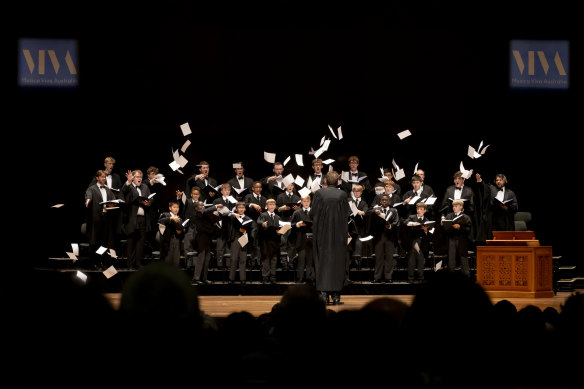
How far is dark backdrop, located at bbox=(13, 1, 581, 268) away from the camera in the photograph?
11.6 m

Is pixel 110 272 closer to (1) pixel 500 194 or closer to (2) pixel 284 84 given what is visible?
(2) pixel 284 84

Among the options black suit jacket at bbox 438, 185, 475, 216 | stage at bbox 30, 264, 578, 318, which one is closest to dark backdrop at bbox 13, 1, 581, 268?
black suit jacket at bbox 438, 185, 475, 216

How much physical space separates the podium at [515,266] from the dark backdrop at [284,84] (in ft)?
11.4

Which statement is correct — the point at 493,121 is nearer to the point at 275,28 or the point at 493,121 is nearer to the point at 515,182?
the point at 515,182

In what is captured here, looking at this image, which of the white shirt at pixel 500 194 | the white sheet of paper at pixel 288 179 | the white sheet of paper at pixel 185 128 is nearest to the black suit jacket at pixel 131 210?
the white sheet of paper at pixel 185 128

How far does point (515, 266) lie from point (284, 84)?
5121mm

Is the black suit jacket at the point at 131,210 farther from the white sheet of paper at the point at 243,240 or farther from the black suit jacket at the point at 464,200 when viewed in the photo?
the black suit jacket at the point at 464,200

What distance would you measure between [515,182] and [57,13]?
8362 millimetres

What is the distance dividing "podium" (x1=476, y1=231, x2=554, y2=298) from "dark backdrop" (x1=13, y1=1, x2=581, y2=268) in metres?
3.47

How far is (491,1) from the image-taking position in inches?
456

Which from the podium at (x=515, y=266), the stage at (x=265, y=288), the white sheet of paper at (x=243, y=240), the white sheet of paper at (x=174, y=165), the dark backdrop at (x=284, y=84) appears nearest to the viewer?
the podium at (x=515, y=266)

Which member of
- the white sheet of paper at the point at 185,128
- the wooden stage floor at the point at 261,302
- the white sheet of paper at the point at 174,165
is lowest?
the wooden stage floor at the point at 261,302

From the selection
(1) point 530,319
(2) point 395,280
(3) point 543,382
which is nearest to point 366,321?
(3) point 543,382

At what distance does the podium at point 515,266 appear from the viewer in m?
8.64
